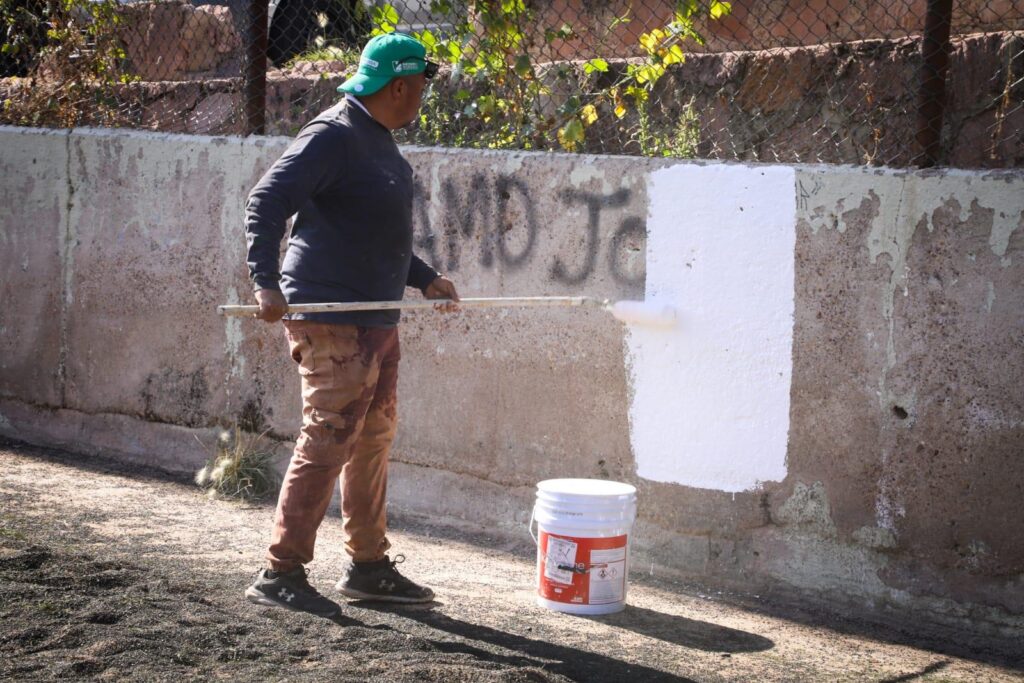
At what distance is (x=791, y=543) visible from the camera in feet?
14.7

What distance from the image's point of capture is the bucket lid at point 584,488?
4136 millimetres

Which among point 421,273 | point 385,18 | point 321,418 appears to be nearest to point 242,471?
point 421,273

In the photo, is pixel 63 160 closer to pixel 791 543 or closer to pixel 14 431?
pixel 14 431

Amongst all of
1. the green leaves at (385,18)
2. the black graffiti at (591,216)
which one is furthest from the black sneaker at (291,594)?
the green leaves at (385,18)

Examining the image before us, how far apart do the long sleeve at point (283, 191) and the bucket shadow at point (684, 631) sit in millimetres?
1604

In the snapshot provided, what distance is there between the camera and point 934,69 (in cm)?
436

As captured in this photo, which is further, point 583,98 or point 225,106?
point 225,106

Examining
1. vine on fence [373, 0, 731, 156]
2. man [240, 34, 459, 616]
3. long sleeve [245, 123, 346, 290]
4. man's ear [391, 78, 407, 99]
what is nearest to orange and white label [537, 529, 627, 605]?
man [240, 34, 459, 616]

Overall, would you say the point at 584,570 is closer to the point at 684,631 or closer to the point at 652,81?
the point at 684,631

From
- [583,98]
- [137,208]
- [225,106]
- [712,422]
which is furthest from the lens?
[225,106]

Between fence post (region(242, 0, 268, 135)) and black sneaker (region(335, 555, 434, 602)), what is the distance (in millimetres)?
2731

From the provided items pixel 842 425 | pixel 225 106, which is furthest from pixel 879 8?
pixel 225 106

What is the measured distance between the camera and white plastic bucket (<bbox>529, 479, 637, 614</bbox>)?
4102 mm

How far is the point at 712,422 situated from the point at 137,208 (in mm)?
3291
